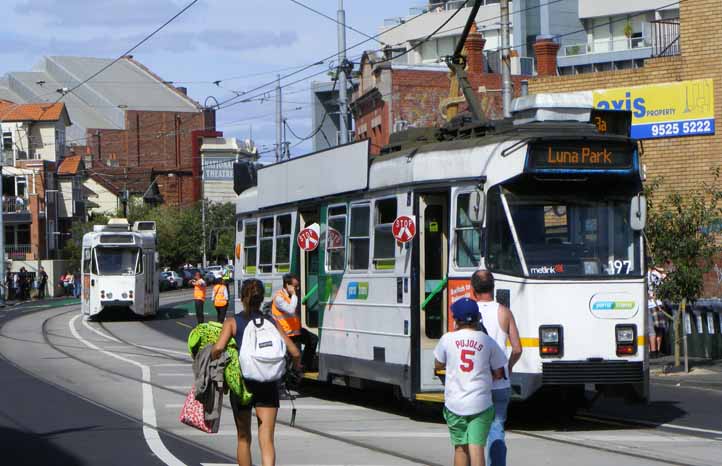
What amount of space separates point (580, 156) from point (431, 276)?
2230 mm

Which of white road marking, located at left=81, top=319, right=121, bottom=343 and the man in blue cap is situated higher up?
the man in blue cap

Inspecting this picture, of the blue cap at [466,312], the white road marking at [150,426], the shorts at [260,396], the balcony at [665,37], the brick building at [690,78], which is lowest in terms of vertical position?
the white road marking at [150,426]

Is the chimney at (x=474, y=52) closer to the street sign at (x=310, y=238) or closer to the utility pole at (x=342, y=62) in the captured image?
the utility pole at (x=342, y=62)

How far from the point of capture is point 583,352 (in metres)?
13.0

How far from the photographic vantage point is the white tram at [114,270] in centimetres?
4070

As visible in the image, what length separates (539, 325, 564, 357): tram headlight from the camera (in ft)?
42.3

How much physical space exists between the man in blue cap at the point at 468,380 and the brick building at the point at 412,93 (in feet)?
138

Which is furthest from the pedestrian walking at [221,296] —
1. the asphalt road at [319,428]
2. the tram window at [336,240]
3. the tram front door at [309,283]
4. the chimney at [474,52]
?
the chimney at [474,52]

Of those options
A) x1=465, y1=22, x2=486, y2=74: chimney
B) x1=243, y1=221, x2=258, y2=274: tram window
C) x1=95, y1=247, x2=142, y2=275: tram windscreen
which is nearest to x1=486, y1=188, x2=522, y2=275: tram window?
x1=243, y1=221, x2=258, y2=274: tram window

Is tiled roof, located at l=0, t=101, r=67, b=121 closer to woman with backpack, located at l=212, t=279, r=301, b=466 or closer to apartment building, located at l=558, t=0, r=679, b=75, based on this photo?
apartment building, located at l=558, t=0, r=679, b=75

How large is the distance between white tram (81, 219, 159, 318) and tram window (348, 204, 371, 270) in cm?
2574

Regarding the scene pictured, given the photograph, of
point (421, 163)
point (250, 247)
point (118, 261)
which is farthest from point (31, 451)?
point (118, 261)

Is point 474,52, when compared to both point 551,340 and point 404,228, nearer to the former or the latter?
point 404,228

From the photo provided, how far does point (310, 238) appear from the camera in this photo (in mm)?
17031
